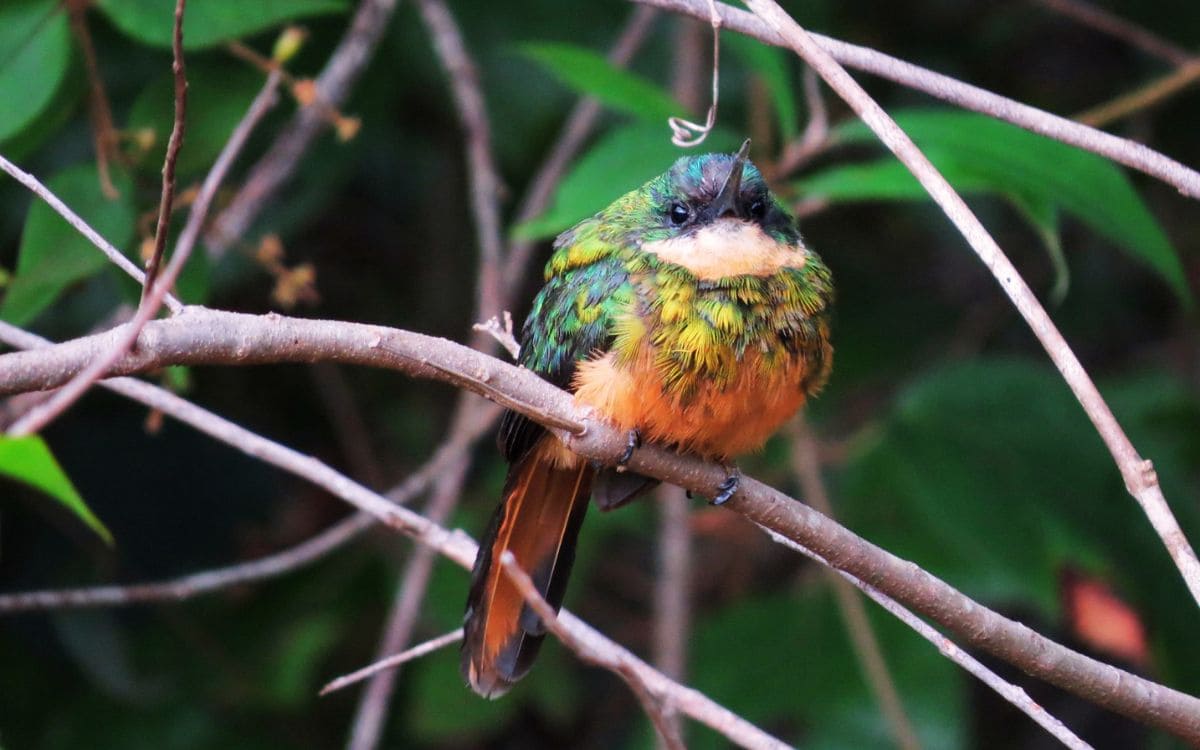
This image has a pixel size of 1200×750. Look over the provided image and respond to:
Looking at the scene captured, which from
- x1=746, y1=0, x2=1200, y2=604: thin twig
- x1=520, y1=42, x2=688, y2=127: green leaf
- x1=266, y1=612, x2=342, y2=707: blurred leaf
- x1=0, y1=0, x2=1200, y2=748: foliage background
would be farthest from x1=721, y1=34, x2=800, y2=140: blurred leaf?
x1=266, y1=612, x2=342, y2=707: blurred leaf

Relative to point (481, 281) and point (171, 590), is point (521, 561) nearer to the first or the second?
point (171, 590)

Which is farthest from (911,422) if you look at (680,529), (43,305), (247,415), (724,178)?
(43,305)

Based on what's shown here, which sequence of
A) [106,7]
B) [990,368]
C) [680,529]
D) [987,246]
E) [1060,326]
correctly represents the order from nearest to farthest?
[987,246] < [106,7] < [680,529] < [990,368] < [1060,326]

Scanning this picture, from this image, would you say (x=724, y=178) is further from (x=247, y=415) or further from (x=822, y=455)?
(x=247, y=415)

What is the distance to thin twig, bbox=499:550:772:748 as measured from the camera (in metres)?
1.25

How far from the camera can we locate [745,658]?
2961mm

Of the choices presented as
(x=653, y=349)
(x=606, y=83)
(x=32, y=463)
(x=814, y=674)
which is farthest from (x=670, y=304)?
(x=814, y=674)

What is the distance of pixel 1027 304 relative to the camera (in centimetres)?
131

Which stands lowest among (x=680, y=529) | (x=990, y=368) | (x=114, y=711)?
(x=114, y=711)

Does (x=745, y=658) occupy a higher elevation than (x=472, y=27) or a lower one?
lower

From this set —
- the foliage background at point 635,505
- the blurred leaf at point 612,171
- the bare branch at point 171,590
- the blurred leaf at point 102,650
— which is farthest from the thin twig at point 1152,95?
the blurred leaf at point 102,650

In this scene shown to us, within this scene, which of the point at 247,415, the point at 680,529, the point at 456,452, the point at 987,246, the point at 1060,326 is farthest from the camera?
the point at 1060,326

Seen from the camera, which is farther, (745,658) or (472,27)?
(472,27)

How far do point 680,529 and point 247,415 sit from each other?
1203mm
